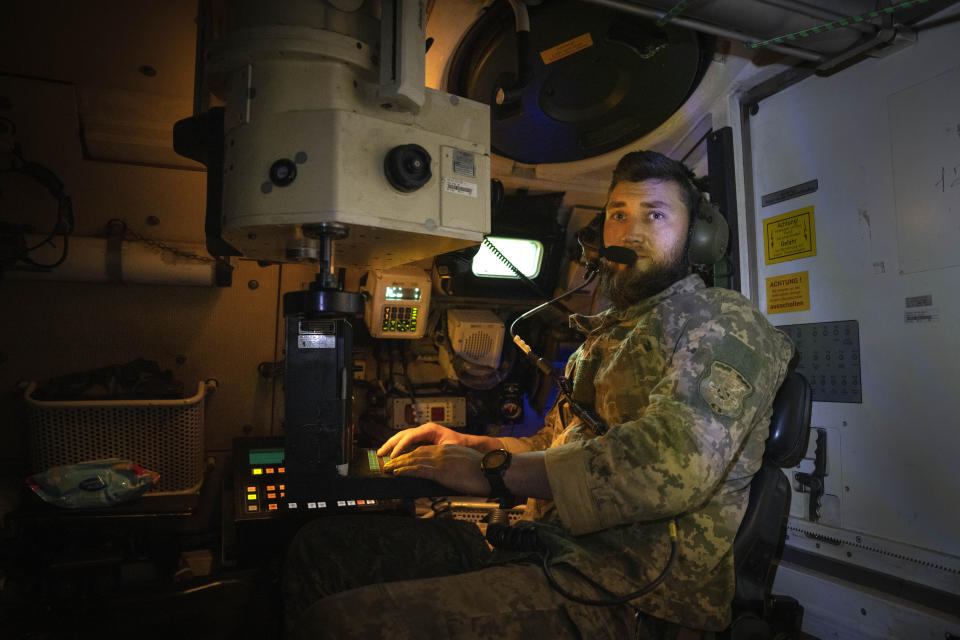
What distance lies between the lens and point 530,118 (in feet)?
7.22

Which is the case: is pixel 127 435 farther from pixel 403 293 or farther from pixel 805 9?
pixel 805 9

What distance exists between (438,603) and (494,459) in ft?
1.13

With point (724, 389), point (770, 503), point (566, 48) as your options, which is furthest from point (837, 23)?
point (770, 503)

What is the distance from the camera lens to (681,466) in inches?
48.4

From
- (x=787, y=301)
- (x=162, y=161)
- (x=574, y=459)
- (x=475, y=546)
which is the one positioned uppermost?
(x=162, y=161)

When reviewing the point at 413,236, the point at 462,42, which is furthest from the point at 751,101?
the point at 413,236

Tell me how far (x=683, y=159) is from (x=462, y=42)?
1293 millimetres

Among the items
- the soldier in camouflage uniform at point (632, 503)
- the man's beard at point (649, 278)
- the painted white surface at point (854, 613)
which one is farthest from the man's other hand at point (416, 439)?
the painted white surface at point (854, 613)

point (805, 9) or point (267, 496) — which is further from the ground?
point (805, 9)

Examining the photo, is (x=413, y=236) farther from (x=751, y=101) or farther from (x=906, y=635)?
(x=906, y=635)

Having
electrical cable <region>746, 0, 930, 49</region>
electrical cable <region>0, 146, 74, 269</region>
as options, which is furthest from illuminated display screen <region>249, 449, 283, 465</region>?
electrical cable <region>746, 0, 930, 49</region>

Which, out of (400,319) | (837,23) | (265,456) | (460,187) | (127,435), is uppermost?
(837,23)

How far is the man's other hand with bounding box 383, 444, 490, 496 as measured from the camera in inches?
53.4

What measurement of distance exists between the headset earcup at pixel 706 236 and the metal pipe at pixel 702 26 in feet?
1.73
